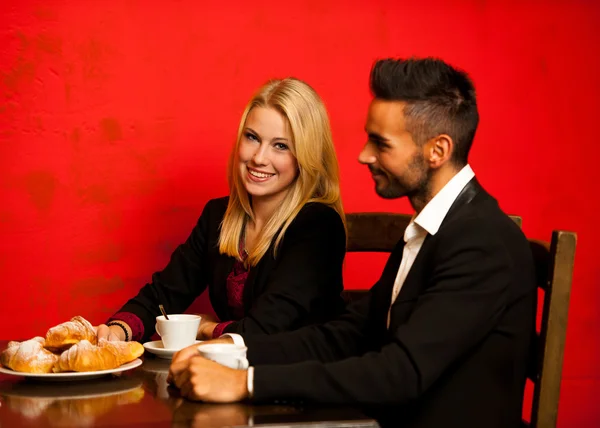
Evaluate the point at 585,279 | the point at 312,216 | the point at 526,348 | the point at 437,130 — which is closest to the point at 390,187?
the point at 437,130

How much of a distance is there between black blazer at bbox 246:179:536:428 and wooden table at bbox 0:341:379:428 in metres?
0.08

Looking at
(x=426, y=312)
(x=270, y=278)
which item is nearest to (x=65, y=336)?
(x=426, y=312)

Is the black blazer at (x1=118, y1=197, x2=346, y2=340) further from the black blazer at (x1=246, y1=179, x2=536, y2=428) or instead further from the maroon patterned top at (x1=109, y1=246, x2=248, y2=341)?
the black blazer at (x1=246, y1=179, x2=536, y2=428)

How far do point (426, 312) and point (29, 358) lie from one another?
70 centimetres

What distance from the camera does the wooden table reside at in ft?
4.03

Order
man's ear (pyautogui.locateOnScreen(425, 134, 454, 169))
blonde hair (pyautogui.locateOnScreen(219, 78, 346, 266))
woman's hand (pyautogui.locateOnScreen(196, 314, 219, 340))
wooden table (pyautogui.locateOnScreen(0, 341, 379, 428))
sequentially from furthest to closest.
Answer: blonde hair (pyautogui.locateOnScreen(219, 78, 346, 266))
woman's hand (pyautogui.locateOnScreen(196, 314, 219, 340))
man's ear (pyautogui.locateOnScreen(425, 134, 454, 169))
wooden table (pyautogui.locateOnScreen(0, 341, 379, 428))

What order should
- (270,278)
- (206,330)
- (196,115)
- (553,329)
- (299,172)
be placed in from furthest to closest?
(196,115) < (299,172) < (270,278) < (206,330) < (553,329)

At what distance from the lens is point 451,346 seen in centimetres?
146

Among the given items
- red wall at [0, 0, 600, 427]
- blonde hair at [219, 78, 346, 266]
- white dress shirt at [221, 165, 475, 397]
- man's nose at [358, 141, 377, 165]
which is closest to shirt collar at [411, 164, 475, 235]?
white dress shirt at [221, 165, 475, 397]

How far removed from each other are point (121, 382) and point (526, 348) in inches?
30.0

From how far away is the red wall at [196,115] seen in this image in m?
2.72

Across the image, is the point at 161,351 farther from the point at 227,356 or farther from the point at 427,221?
the point at 427,221

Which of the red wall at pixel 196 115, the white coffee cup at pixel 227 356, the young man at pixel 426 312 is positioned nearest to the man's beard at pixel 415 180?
the young man at pixel 426 312

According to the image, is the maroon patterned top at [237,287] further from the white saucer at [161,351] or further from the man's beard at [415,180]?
the man's beard at [415,180]
